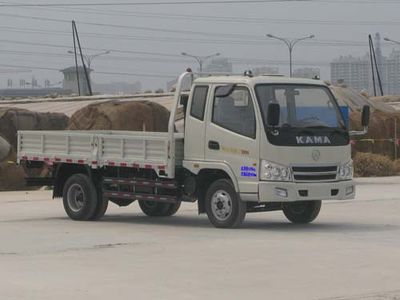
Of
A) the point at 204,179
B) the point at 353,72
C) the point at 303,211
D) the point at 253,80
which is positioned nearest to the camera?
the point at 253,80

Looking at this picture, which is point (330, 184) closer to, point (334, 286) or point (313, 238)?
point (313, 238)

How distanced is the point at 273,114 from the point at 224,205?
1913 millimetres

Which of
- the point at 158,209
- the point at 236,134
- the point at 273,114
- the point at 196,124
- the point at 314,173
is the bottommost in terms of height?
the point at 158,209

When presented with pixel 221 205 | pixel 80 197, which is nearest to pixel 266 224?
pixel 221 205

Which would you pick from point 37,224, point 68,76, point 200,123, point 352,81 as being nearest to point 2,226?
point 37,224

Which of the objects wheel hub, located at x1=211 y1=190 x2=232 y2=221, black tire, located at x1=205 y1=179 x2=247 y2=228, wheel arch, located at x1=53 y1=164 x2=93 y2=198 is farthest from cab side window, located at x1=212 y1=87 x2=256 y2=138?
wheel arch, located at x1=53 y1=164 x2=93 y2=198

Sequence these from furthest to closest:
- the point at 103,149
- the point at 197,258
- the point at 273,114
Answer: the point at 103,149 < the point at 273,114 < the point at 197,258

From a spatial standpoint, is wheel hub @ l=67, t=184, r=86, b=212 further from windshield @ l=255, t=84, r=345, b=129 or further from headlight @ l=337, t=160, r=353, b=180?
headlight @ l=337, t=160, r=353, b=180

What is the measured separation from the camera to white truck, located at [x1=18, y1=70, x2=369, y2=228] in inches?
563

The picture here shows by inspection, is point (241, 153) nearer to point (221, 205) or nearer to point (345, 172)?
point (221, 205)

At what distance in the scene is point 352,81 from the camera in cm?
13838

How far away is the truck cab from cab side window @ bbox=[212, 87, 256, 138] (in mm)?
17

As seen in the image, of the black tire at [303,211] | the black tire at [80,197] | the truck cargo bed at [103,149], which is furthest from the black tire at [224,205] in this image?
the black tire at [80,197]

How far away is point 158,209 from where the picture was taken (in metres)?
17.5
